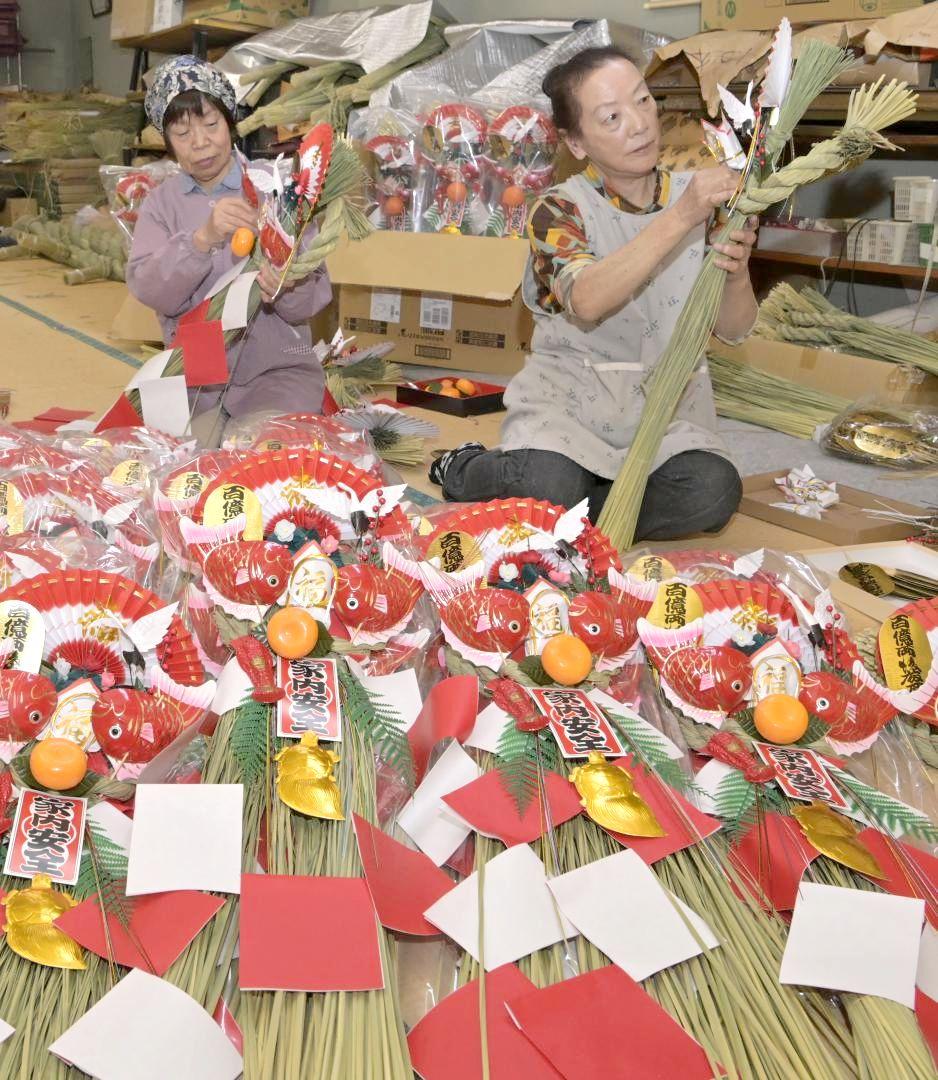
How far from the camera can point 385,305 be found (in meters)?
3.61

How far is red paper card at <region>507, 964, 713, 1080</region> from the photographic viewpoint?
2.26 ft

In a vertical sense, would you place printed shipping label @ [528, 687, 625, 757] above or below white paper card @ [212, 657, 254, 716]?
below

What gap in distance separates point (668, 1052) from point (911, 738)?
20.7 inches

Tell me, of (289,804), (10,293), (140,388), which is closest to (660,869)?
(289,804)

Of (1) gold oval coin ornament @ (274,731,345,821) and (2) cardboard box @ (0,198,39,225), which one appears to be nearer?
(1) gold oval coin ornament @ (274,731,345,821)

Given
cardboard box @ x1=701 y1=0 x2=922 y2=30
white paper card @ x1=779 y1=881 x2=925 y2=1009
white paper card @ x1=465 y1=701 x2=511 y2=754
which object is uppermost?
cardboard box @ x1=701 y1=0 x2=922 y2=30

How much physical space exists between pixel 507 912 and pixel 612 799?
130 millimetres

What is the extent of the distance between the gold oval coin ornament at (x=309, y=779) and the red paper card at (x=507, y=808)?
94 mm

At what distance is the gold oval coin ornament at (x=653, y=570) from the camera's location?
46.9 inches

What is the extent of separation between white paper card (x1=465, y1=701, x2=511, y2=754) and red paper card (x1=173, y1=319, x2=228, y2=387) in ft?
3.22

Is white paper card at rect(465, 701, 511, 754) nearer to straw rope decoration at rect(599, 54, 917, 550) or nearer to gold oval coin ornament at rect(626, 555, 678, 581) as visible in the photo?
gold oval coin ornament at rect(626, 555, 678, 581)

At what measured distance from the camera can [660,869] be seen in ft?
2.80

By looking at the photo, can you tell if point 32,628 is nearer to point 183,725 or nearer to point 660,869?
point 183,725

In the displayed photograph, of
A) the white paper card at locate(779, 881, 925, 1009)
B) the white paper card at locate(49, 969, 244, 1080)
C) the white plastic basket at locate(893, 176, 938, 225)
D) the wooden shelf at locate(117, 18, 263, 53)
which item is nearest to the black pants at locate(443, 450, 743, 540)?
the white paper card at locate(779, 881, 925, 1009)
